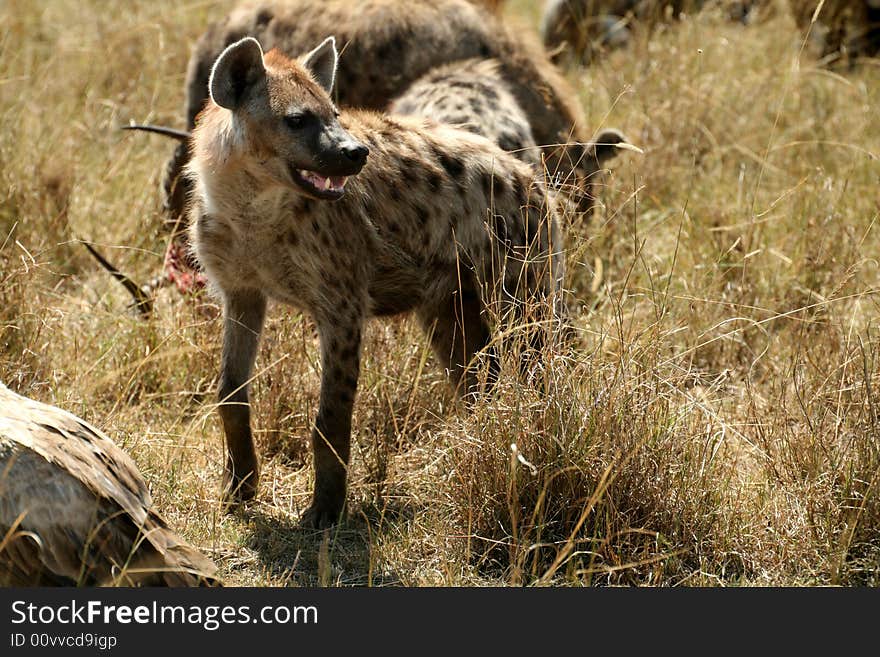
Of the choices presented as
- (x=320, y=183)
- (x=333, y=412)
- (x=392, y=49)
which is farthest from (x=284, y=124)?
(x=392, y=49)

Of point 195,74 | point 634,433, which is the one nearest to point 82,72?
point 195,74

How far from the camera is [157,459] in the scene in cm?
436

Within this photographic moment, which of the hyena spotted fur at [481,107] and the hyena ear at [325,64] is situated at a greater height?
the hyena ear at [325,64]

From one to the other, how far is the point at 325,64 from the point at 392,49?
5.63 ft

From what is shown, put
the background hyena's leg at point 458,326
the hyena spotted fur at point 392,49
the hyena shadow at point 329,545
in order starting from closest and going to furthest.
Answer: the hyena shadow at point 329,545
the background hyena's leg at point 458,326
the hyena spotted fur at point 392,49

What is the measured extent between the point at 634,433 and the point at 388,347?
128cm

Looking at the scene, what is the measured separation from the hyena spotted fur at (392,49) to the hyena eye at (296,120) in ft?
6.21

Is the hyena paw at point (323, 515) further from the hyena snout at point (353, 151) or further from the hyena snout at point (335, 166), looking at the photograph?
the hyena snout at point (353, 151)

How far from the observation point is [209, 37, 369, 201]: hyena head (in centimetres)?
388

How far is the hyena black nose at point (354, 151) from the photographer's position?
151 inches

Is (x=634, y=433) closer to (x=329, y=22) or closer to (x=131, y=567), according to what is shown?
(x=131, y=567)

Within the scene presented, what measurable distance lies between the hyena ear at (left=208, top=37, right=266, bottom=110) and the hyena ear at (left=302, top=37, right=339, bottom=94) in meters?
0.34

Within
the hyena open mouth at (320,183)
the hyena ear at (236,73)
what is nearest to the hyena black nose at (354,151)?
the hyena open mouth at (320,183)

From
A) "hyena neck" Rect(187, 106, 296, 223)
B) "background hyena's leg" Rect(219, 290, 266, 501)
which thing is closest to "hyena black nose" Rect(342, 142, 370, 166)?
"hyena neck" Rect(187, 106, 296, 223)
